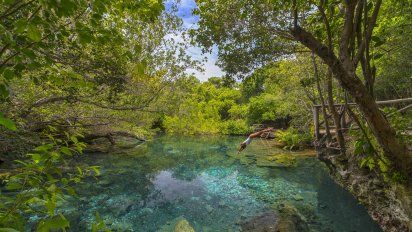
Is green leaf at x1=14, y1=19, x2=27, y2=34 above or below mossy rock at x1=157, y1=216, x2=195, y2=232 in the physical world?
above

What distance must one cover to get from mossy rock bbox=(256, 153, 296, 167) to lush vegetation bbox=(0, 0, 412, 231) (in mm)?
5175

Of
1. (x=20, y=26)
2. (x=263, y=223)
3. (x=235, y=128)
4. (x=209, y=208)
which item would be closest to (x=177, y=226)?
(x=209, y=208)

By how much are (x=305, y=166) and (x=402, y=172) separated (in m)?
10.1

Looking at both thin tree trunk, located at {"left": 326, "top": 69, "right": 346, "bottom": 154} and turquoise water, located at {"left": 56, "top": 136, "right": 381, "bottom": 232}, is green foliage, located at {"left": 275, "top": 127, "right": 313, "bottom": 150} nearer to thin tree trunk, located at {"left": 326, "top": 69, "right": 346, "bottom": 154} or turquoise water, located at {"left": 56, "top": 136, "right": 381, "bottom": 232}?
turquoise water, located at {"left": 56, "top": 136, "right": 381, "bottom": 232}

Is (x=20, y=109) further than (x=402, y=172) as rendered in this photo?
Yes

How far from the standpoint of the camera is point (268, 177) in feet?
41.7

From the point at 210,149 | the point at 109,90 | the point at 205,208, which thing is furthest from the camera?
the point at 210,149

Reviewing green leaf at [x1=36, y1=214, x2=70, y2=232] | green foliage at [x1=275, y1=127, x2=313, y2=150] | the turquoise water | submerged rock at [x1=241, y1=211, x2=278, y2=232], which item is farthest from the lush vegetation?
green foliage at [x1=275, y1=127, x2=313, y2=150]

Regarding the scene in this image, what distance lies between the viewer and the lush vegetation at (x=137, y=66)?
1.76 metres

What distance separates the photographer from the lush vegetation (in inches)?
69.5

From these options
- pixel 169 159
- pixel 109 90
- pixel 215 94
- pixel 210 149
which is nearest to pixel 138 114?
pixel 169 159

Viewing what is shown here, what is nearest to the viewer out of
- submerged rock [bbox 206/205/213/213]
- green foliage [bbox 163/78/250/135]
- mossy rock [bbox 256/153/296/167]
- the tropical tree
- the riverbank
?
the tropical tree

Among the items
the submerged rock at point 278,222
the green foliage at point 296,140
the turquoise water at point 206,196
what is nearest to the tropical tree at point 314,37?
the submerged rock at point 278,222

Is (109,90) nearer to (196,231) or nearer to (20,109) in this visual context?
(20,109)
